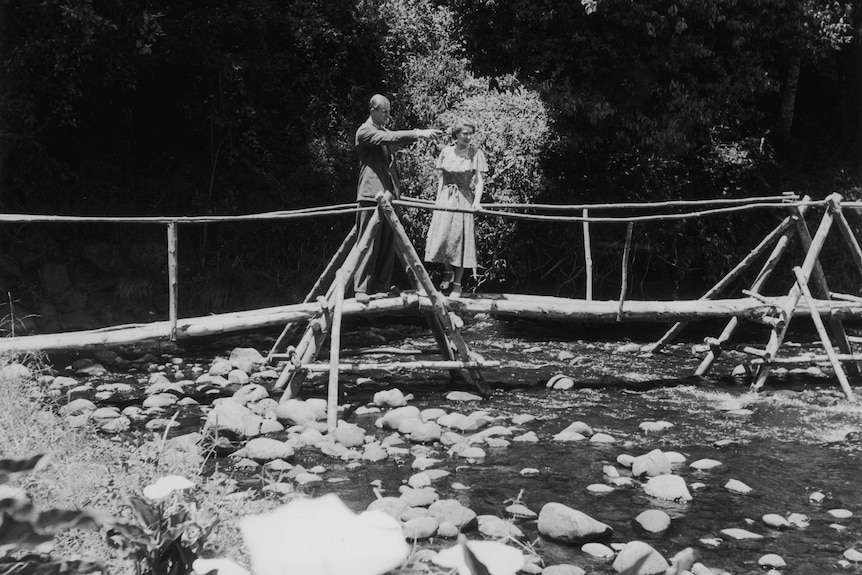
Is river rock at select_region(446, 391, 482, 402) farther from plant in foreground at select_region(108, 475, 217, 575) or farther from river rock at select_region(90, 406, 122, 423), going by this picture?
plant in foreground at select_region(108, 475, 217, 575)

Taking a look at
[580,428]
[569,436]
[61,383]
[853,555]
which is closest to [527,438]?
[569,436]

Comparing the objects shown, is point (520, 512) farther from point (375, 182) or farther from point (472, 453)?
point (375, 182)

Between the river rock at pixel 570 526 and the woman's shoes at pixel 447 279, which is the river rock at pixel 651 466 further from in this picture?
the woman's shoes at pixel 447 279

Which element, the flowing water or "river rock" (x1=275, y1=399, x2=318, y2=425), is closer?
the flowing water

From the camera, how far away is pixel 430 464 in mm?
6375

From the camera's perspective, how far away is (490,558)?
2.51 feet

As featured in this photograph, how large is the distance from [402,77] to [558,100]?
352cm

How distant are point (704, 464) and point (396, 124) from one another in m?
8.91

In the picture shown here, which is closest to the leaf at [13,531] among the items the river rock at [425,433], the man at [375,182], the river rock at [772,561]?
the river rock at [772,561]

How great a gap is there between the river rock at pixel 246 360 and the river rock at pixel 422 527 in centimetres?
459

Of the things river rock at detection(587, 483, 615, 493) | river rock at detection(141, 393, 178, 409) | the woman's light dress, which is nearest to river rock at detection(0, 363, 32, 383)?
river rock at detection(141, 393, 178, 409)

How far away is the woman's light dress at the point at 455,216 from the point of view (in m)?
8.68

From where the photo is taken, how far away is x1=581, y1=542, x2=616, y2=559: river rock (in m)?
4.88

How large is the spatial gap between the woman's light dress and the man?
452 millimetres
